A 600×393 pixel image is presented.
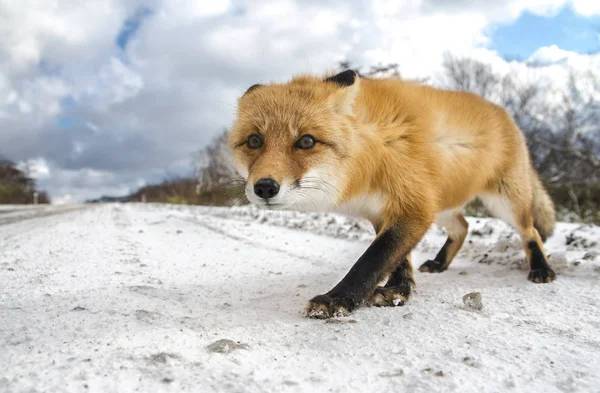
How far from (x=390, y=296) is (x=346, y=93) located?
5.16 ft

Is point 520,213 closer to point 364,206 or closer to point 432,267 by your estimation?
point 432,267

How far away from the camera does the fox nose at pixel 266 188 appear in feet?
9.04

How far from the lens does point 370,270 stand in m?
3.15

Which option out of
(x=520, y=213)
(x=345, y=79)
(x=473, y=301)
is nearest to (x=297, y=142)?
(x=345, y=79)

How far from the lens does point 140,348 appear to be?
7.50ft

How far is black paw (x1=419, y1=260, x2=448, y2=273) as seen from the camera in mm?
5123

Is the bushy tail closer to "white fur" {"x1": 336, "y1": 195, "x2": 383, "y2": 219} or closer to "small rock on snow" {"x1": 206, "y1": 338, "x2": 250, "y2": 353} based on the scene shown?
"white fur" {"x1": 336, "y1": 195, "x2": 383, "y2": 219}

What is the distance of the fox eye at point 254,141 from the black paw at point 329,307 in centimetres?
118

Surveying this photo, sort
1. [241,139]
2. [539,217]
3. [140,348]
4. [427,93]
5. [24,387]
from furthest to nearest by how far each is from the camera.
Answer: [539,217] → [427,93] → [241,139] → [140,348] → [24,387]

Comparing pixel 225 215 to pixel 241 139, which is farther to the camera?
pixel 225 215

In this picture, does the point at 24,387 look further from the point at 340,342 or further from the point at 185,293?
the point at 185,293

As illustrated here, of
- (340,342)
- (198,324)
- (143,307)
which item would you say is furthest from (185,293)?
(340,342)

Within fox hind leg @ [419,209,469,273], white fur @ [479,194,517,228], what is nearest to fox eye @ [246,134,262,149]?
fox hind leg @ [419,209,469,273]

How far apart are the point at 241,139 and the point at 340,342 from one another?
172 cm
